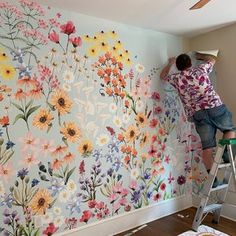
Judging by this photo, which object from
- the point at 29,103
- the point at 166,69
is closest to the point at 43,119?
the point at 29,103

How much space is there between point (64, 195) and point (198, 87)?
68.3 inches

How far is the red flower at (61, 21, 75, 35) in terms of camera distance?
229cm

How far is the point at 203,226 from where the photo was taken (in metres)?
2.65

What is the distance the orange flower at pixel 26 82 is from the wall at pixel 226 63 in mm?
2129

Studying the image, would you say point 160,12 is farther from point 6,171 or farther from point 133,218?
point 133,218

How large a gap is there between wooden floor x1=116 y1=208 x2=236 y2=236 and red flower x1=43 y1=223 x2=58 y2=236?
73 centimetres

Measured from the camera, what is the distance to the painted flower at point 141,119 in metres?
2.77

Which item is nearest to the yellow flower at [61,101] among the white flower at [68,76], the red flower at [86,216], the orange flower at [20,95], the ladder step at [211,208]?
the white flower at [68,76]

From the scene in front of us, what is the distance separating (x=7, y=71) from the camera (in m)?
2.02

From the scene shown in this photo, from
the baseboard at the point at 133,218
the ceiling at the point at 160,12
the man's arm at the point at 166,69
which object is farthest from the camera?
the man's arm at the point at 166,69

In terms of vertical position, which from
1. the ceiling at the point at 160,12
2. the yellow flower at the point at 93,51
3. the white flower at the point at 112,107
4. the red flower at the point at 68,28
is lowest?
the white flower at the point at 112,107

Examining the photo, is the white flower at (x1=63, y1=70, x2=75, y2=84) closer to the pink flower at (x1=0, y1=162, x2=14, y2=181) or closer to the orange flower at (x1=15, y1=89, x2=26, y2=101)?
the orange flower at (x1=15, y1=89, x2=26, y2=101)

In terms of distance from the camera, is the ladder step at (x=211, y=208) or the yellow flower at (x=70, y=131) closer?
the yellow flower at (x=70, y=131)

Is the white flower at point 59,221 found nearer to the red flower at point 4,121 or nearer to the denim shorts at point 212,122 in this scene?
the red flower at point 4,121
